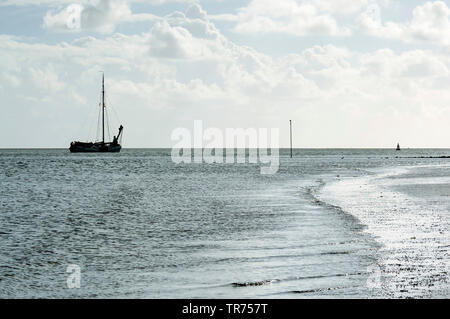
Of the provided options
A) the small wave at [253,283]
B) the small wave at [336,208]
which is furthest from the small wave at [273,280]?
the small wave at [336,208]

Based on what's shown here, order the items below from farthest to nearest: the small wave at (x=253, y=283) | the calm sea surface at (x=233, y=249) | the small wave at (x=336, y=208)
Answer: the small wave at (x=336, y=208) < the small wave at (x=253, y=283) < the calm sea surface at (x=233, y=249)

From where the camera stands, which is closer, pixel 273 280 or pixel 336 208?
pixel 273 280

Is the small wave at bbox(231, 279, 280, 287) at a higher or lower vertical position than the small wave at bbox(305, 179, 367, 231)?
lower

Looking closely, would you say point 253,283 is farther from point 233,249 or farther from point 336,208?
point 336,208

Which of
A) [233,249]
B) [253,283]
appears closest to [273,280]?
[253,283]

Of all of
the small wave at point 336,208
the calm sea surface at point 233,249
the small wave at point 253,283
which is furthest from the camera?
the small wave at point 336,208

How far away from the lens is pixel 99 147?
649 ft

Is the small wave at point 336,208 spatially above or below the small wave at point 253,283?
above

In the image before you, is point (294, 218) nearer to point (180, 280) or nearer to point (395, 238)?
point (395, 238)

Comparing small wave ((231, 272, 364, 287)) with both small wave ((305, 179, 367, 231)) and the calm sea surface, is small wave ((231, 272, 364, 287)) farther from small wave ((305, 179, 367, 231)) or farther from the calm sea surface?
small wave ((305, 179, 367, 231))

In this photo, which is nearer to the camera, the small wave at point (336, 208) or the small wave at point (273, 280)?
the small wave at point (273, 280)

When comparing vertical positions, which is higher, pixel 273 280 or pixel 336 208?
pixel 336 208

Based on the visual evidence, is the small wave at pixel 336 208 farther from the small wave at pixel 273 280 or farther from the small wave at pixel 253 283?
the small wave at pixel 253 283

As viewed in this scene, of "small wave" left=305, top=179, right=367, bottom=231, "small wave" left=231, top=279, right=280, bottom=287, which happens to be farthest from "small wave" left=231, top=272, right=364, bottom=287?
"small wave" left=305, top=179, right=367, bottom=231
